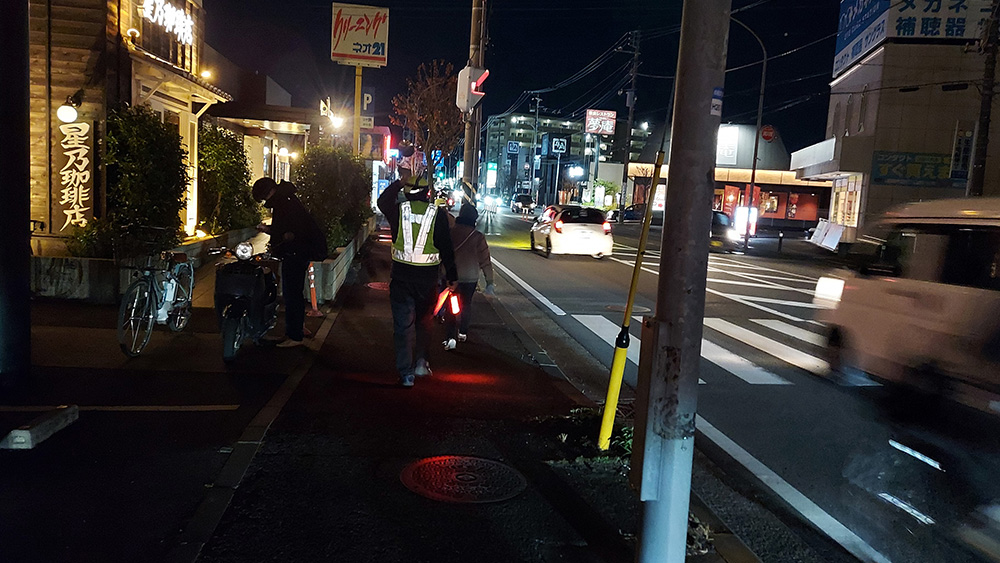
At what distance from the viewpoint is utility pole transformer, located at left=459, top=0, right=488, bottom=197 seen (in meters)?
15.4

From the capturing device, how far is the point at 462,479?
4.93 meters

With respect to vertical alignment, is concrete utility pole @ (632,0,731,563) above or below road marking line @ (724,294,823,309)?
above

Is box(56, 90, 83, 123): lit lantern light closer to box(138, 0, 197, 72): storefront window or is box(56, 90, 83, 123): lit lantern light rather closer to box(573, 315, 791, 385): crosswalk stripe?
box(138, 0, 197, 72): storefront window

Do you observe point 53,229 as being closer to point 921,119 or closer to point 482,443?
point 482,443

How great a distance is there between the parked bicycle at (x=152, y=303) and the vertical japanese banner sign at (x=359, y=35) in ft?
32.9

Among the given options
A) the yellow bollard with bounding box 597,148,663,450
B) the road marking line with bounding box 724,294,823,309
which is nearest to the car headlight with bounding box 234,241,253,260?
the yellow bollard with bounding box 597,148,663,450

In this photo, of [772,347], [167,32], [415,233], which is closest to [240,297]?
[415,233]

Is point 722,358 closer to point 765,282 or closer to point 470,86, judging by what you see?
point 470,86

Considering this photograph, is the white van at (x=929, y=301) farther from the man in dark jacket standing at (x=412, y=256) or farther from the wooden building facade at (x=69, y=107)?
the wooden building facade at (x=69, y=107)

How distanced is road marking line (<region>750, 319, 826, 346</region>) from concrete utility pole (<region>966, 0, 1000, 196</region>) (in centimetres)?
1473

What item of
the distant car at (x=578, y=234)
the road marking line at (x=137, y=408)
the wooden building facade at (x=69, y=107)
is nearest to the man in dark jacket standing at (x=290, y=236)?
the road marking line at (x=137, y=408)

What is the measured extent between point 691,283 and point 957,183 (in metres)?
35.8

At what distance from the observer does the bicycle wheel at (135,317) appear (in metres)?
7.38

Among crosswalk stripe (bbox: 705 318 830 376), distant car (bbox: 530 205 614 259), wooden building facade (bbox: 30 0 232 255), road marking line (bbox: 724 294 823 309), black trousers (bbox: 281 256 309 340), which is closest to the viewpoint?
black trousers (bbox: 281 256 309 340)
